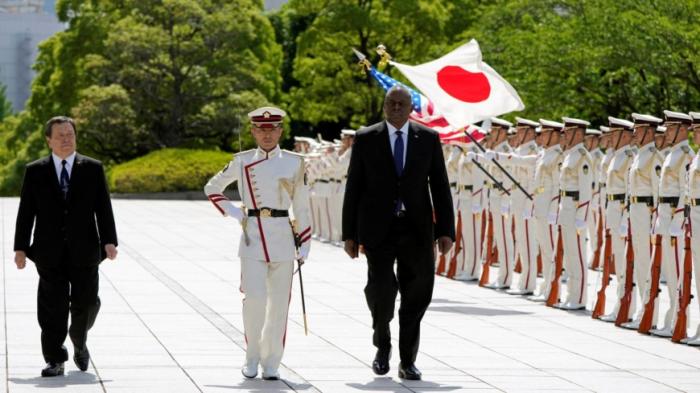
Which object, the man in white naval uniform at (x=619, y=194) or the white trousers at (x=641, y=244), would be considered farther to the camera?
the man in white naval uniform at (x=619, y=194)

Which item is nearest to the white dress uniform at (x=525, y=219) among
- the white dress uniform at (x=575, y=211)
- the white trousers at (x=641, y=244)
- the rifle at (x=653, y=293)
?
the white dress uniform at (x=575, y=211)

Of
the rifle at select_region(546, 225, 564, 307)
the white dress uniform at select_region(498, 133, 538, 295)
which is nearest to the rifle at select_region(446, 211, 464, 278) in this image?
the white dress uniform at select_region(498, 133, 538, 295)

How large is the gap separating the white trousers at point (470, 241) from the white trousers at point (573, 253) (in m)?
3.62

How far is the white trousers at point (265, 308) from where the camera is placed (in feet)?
33.4

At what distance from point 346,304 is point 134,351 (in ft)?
15.2

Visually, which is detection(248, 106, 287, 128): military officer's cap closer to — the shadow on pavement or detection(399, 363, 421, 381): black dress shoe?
detection(399, 363, 421, 381): black dress shoe

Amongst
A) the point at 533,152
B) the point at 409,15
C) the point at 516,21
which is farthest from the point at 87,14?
the point at 533,152

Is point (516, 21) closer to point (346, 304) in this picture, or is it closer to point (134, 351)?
point (346, 304)

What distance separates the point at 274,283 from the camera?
1025 cm

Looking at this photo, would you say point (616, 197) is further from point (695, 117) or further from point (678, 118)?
point (695, 117)

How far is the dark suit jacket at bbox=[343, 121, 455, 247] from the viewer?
33.4 feet

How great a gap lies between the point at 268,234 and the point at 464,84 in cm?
792

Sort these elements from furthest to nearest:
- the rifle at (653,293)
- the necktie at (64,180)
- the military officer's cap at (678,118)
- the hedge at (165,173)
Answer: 1. the hedge at (165,173)
2. the rifle at (653,293)
3. the military officer's cap at (678,118)
4. the necktie at (64,180)

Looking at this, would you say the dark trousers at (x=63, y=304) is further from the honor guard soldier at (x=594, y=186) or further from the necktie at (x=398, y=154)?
the honor guard soldier at (x=594, y=186)
